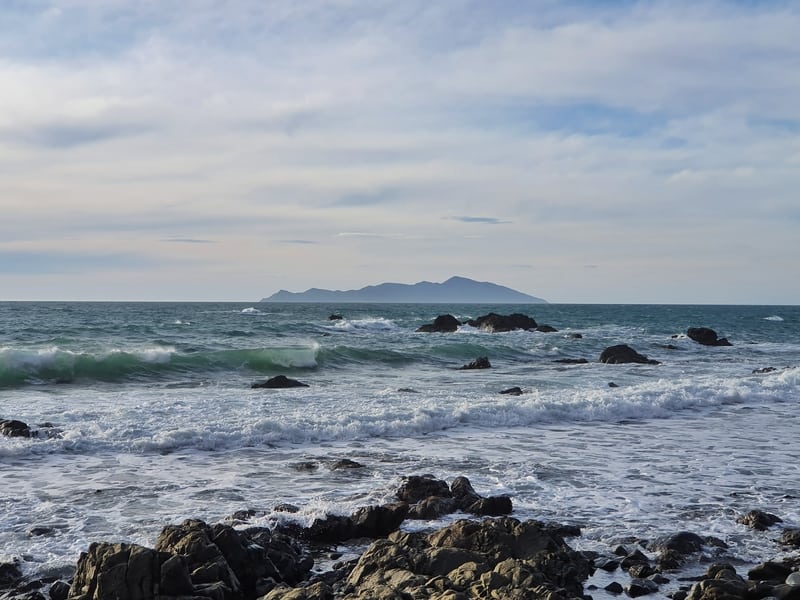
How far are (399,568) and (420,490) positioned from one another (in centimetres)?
349

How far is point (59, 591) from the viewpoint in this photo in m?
6.91

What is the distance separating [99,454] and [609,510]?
359 inches

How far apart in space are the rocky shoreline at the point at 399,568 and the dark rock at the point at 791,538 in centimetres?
1

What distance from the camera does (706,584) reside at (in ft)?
22.6

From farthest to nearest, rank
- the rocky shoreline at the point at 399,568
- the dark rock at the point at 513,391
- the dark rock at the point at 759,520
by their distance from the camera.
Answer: the dark rock at the point at 513,391 → the dark rock at the point at 759,520 → the rocky shoreline at the point at 399,568

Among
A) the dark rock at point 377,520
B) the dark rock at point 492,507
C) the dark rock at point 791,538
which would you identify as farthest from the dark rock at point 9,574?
the dark rock at point 791,538

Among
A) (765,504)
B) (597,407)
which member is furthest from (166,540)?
(597,407)

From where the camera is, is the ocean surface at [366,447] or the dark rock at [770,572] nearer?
the dark rock at [770,572]

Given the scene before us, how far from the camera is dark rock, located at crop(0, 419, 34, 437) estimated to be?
46.4 feet

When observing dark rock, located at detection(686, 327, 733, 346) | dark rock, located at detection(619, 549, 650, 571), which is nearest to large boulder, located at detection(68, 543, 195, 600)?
dark rock, located at detection(619, 549, 650, 571)

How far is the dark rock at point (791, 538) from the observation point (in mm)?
8695

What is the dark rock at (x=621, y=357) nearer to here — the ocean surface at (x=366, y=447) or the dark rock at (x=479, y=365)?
the ocean surface at (x=366, y=447)

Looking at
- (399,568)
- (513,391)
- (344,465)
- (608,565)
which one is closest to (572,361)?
(513,391)

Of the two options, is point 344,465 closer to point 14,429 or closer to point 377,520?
point 377,520
